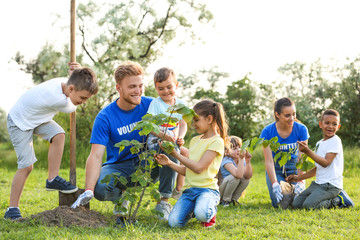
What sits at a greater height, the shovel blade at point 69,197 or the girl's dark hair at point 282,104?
the girl's dark hair at point 282,104

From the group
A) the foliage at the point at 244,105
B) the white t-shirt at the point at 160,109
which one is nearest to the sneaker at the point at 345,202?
the white t-shirt at the point at 160,109

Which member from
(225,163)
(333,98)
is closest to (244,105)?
(333,98)

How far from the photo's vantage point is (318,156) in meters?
4.14

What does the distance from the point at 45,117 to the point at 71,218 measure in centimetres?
115

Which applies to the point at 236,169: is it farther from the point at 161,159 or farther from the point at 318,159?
the point at 161,159

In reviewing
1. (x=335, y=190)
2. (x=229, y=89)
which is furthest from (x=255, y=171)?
(x=335, y=190)

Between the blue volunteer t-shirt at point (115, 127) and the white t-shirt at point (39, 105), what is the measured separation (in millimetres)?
400

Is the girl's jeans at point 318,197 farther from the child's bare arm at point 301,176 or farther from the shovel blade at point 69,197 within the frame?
the shovel blade at point 69,197

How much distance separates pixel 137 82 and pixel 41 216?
5.12 feet

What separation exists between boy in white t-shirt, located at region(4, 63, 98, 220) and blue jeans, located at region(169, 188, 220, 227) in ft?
4.19

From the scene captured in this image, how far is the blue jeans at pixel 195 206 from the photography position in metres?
3.29

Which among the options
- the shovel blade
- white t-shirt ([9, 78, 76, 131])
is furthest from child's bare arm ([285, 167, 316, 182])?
white t-shirt ([9, 78, 76, 131])

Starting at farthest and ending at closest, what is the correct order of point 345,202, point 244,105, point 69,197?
point 244,105 < point 345,202 < point 69,197

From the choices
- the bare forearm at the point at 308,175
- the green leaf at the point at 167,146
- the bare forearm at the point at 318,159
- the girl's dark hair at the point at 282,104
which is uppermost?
the girl's dark hair at the point at 282,104
